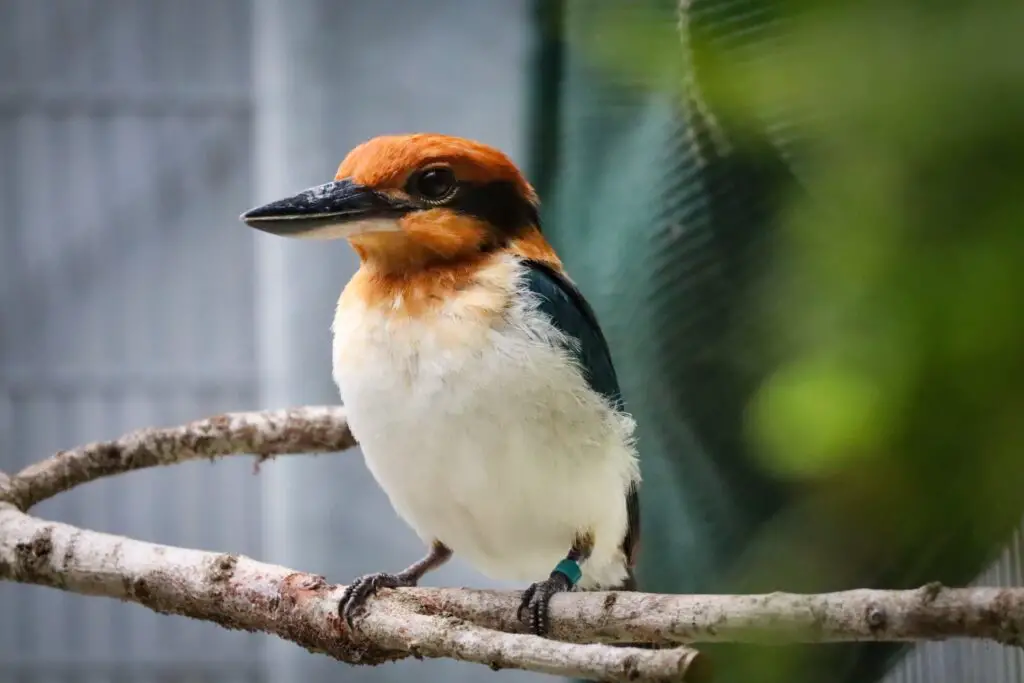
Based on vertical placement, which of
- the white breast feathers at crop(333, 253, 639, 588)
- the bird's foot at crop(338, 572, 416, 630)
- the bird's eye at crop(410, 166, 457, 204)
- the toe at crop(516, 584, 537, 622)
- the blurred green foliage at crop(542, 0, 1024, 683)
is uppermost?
the blurred green foliage at crop(542, 0, 1024, 683)

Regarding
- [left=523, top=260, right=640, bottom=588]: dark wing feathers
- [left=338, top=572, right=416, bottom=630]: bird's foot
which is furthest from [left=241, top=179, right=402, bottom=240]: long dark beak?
[left=338, top=572, right=416, bottom=630]: bird's foot

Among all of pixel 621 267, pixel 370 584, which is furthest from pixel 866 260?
pixel 370 584

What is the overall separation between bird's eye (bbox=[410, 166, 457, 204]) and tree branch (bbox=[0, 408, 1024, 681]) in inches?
10.8

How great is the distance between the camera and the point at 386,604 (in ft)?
2.36

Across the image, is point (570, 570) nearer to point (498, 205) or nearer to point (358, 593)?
point (358, 593)

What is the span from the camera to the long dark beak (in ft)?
2.36

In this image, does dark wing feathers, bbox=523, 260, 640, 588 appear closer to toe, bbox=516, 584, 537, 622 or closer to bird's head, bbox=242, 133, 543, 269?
bird's head, bbox=242, 133, 543, 269

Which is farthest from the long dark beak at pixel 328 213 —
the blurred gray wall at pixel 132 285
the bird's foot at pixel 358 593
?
the blurred gray wall at pixel 132 285

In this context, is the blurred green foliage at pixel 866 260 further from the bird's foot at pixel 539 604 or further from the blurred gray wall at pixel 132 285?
the blurred gray wall at pixel 132 285

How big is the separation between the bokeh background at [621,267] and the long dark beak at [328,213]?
150 millimetres

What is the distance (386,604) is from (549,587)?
107mm

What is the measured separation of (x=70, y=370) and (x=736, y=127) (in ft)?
5.49

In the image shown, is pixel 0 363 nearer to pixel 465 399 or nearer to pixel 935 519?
pixel 465 399

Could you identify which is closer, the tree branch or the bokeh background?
the bokeh background
